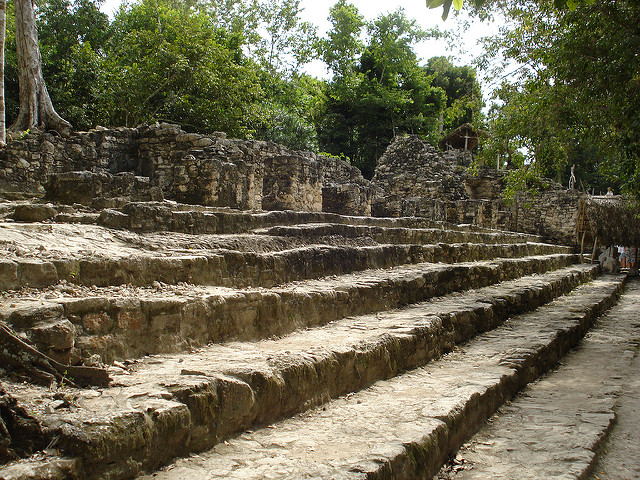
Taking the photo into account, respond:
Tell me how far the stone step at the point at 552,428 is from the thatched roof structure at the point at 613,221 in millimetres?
11046

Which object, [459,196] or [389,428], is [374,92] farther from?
[389,428]

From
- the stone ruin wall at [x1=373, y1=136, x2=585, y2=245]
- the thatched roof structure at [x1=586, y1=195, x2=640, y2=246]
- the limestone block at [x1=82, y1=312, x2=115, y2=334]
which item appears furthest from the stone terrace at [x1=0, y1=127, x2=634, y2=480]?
the stone ruin wall at [x1=373, y1=136, x2=585, y2=245]

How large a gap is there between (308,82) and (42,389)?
98.0 ft

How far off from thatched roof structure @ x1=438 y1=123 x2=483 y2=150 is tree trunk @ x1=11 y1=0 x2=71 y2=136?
80.7ft

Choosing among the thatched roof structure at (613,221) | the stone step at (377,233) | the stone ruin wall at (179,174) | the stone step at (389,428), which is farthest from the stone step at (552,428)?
the thatched roof structure at (613,221)

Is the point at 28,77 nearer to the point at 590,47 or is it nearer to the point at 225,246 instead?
the point at 225,246

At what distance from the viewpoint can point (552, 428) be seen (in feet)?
10.1

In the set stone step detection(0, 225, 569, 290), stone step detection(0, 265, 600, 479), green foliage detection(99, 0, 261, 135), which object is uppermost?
green foliage detection(99, 0, 261, 135)

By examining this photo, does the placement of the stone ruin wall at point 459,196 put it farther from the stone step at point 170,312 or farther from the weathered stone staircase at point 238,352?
the stone step at point 170,312

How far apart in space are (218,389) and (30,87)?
1312cm

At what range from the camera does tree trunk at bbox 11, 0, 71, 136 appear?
11945 millimetres

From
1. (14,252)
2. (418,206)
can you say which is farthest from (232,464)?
(418,206)

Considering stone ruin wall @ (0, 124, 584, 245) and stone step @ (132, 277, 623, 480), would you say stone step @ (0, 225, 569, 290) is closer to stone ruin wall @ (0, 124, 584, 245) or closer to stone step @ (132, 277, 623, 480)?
stone step @ (132, 277, 623, 480)

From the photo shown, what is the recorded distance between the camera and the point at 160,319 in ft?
8.60
